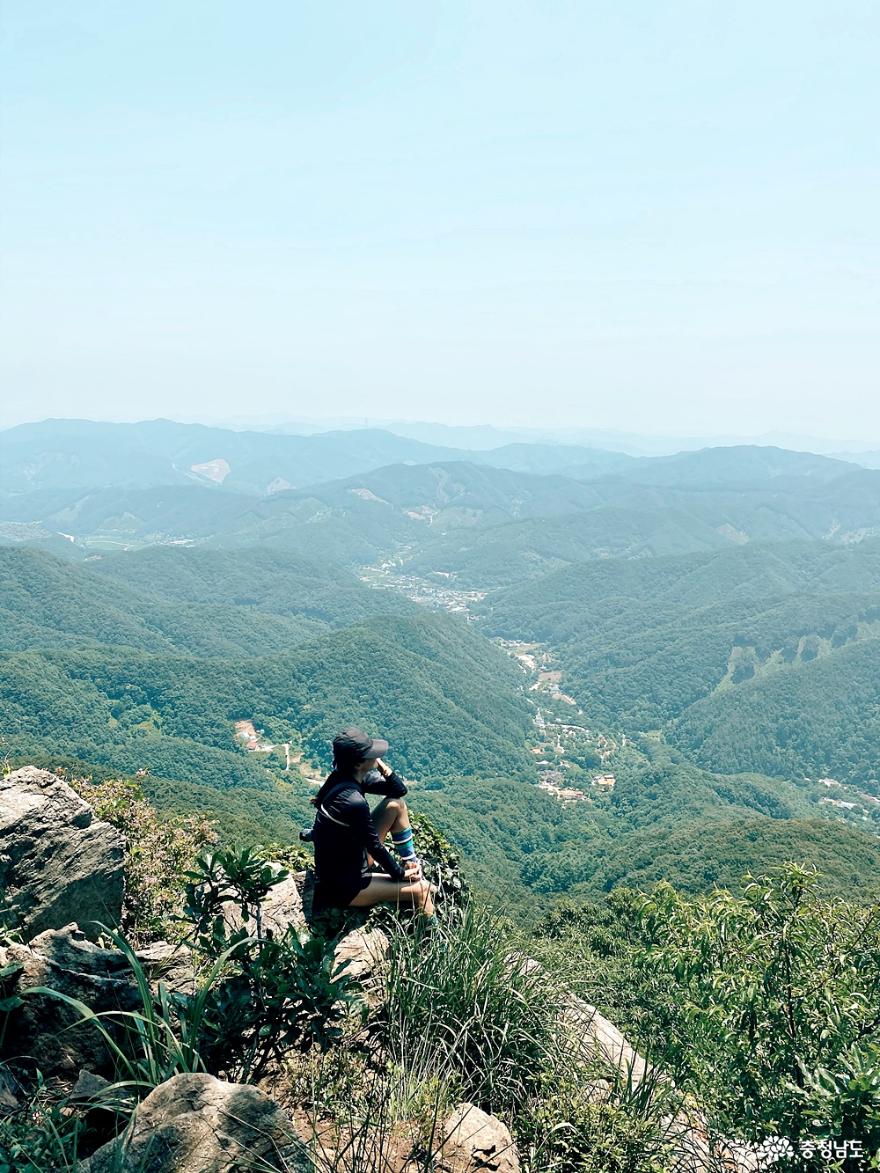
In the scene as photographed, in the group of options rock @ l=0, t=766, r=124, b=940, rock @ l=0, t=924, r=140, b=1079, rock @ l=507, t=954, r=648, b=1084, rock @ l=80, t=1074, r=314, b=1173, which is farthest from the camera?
rock @ l=0, t=766, r=124, b=940

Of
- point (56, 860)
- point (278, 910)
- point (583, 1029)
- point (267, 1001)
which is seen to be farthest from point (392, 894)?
point (56, 860)

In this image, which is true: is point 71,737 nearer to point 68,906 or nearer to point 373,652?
point 373,652

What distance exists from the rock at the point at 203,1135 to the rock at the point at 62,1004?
0.89 metres

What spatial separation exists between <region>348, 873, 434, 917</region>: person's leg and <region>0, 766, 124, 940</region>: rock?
6.40 ft

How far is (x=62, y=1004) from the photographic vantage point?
3.58 meters

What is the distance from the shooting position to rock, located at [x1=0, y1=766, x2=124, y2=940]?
16.2ft

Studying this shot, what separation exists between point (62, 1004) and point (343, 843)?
6.47 ft

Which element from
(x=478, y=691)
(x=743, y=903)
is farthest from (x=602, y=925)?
(x=478, y=691)

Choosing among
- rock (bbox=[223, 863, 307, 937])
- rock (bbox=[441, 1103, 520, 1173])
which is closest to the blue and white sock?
rock (bbox=[223, 863, 307, 937])

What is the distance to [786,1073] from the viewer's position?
4.00 meters

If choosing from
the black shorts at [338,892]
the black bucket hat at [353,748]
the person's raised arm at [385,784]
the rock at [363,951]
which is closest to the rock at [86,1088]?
the rock at [363,951]

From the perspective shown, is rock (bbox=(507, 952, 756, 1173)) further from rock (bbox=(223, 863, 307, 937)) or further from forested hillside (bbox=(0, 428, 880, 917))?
forested hillside (bbox=(0, 428, 880, 917))

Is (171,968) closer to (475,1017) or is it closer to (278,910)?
(278,910)

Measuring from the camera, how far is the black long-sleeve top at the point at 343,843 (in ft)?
16.6
